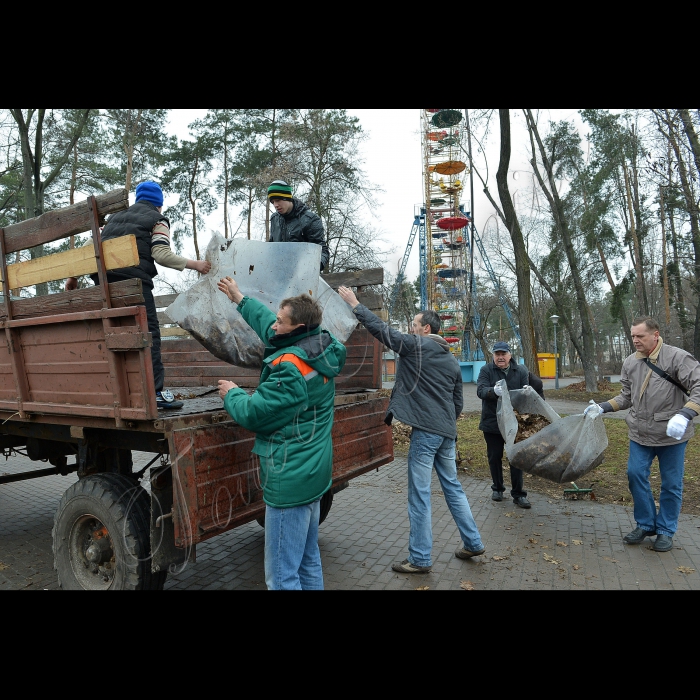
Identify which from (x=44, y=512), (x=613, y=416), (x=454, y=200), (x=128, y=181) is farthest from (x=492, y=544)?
(x=454, y=200)

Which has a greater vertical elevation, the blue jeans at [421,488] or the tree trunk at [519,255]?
the tree trunk at [519,255]

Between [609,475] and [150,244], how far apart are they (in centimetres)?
621

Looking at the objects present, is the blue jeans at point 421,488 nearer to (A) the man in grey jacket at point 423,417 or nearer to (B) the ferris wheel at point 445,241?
(A) the man in grey jacket at point 423,417

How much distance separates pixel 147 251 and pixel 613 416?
12.6m

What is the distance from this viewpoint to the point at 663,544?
4.33m

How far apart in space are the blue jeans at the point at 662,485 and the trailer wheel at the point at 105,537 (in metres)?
3.82

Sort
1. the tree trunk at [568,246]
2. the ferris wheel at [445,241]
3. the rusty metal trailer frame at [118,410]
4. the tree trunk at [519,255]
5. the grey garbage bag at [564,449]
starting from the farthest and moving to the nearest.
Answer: the ferris wheel at [445,241] → the tree trunk at [568,246] → the tree trunk at [519,255] → the grey garbage bag at [564,449] → the rusty metal trailer frame at [118,410]

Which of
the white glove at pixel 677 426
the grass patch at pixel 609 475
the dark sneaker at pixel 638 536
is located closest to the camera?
the white glove at pixel 677 426

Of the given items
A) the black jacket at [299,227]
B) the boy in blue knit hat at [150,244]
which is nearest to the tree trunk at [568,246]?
the black jacket at [299,227]

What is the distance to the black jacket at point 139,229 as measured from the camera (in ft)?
11.3

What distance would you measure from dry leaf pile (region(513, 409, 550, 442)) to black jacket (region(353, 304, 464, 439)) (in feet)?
6.12

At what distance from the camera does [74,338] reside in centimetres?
304

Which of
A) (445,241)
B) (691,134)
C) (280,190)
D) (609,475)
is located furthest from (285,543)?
(445,241)

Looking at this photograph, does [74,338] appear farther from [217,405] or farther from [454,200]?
[454,200]
